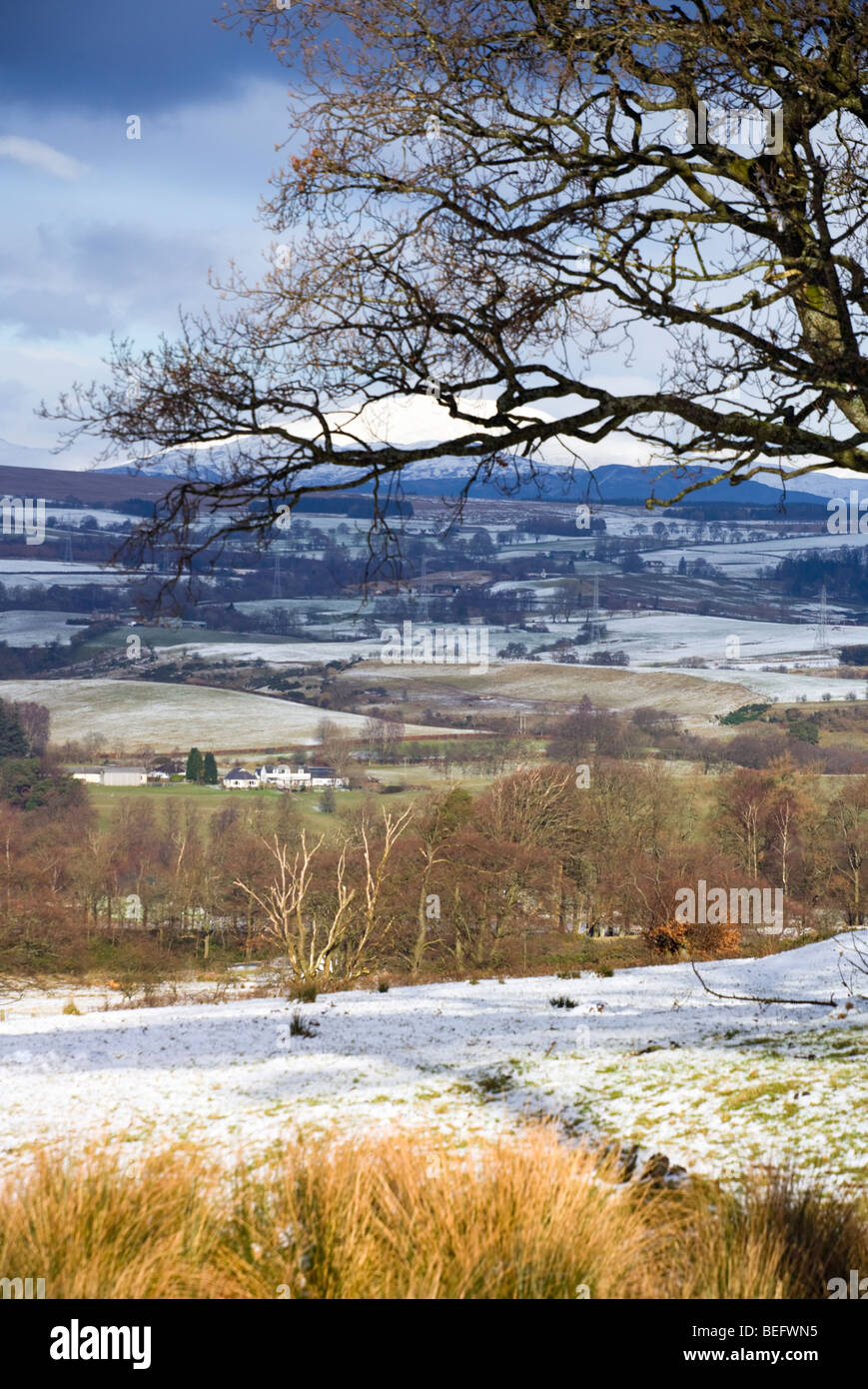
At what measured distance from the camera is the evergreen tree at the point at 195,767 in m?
110

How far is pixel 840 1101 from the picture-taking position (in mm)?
6137

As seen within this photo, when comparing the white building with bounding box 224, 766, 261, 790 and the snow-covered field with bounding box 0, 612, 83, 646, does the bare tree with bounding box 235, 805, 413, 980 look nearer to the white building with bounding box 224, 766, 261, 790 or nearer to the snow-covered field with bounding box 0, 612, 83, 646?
the white building with bounding box 224, 766, 261, 790

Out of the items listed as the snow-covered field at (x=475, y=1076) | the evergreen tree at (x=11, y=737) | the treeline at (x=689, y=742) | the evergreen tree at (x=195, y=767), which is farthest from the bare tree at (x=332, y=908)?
the evergreen tree at (x=11, y=737)

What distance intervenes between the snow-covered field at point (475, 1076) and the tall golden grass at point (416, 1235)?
3.20 feet

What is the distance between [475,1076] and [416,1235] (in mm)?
4127

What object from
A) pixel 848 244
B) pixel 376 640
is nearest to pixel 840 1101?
pixel 848 244

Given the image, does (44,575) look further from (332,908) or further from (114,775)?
(332,908)

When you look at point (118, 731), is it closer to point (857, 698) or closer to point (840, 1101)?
point (857, 698)

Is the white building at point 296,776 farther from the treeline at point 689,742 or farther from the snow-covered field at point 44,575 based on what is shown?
the snow-covered field at point 44,575

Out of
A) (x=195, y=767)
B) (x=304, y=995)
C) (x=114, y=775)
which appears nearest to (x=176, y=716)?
(x=114, y=775)

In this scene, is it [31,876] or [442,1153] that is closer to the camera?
[442,1153]

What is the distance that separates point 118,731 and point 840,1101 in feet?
437

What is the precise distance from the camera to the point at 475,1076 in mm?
7668

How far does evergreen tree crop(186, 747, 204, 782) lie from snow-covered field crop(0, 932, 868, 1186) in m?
99.4
